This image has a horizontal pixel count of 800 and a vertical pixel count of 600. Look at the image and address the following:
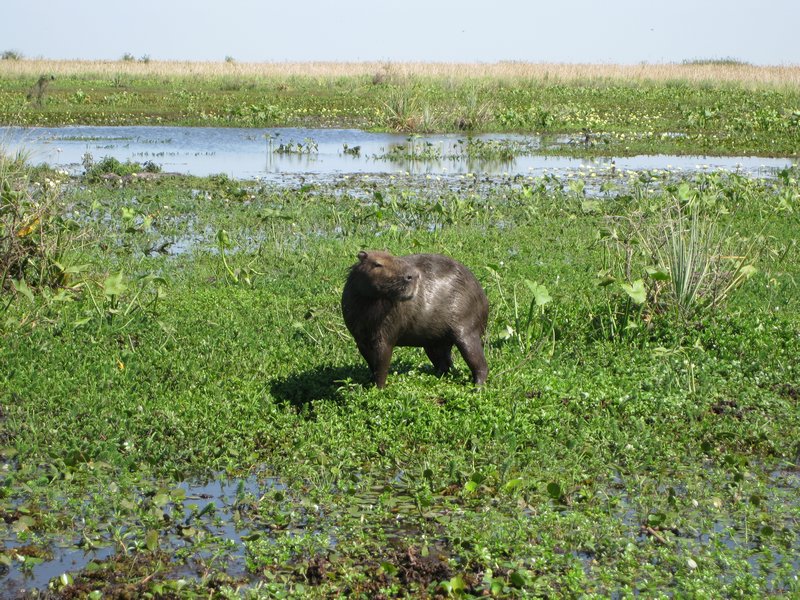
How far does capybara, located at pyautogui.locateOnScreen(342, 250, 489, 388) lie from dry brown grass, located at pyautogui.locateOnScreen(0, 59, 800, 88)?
34.9m

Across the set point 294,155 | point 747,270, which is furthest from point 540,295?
point 294,155

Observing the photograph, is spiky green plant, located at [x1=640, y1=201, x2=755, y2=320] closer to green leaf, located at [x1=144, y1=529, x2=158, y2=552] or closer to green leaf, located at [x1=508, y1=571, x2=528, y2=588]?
green leaf, located at [x1=508, y1=571, x2=528, y2=588]

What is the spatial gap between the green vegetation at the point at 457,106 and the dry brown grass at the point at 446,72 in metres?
0.88

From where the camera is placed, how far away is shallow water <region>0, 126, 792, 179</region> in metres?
20.5

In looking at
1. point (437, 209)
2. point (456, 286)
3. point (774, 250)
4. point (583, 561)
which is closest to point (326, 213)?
point (437, 209)

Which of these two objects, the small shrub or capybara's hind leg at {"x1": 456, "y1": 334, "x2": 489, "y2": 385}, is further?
the small shrub

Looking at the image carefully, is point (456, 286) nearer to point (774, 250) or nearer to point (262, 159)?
point (774, 250)

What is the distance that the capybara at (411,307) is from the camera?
5.98 m

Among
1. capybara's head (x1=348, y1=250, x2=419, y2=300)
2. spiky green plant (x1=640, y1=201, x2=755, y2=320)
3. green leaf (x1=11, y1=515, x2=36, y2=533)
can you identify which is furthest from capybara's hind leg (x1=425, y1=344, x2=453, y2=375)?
green leaf (x1=11, y1=515, x2=36, y2=533)

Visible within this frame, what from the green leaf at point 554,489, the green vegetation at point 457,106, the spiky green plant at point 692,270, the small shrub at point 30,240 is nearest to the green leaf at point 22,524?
the green leaf at point 554,489

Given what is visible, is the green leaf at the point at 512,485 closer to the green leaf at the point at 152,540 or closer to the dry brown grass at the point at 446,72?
the green leaf at the point at 152,540

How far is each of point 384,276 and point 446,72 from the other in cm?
3950

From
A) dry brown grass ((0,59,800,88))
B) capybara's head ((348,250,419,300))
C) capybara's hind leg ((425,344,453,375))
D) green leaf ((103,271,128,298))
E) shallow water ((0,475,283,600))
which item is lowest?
shallow water ((0,475,283,600))

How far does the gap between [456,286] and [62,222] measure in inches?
176
